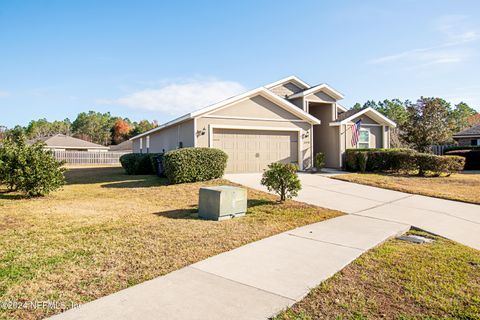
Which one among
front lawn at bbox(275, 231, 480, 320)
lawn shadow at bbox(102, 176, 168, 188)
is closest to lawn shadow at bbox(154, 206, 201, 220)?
front lawn at bbox(275, 231, 480, 320)

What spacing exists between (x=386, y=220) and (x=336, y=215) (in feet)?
3.64

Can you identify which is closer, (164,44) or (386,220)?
(386,220)

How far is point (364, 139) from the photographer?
19.5 metres

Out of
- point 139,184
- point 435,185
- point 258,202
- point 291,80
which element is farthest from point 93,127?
point 435,185

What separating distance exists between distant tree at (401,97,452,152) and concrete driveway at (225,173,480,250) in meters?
15.4

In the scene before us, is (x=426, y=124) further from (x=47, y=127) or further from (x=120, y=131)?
(x=47, y=127)

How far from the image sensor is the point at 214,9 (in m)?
13.0

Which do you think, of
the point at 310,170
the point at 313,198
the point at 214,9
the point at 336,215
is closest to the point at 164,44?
the point at 214,9

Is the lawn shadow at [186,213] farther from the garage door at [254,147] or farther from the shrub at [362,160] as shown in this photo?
the shrub at [362,160]

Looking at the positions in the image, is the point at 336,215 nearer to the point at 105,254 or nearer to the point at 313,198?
the point at 313,198

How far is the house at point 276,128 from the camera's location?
15.2 meters

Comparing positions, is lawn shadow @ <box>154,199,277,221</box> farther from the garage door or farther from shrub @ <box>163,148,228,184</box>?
the garage door

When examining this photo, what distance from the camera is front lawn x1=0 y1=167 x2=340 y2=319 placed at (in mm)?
3736

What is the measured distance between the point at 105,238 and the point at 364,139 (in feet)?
56.7
